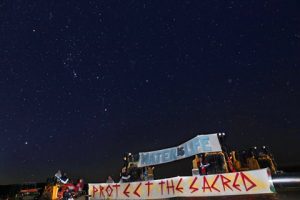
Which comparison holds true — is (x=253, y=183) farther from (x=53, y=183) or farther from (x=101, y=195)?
(x=53, y=183)

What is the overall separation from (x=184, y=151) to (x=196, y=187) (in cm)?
471

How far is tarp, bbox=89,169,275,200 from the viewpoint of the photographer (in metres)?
10.9

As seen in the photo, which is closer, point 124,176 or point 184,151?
point 184,151

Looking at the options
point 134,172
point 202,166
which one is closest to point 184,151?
point 202,166

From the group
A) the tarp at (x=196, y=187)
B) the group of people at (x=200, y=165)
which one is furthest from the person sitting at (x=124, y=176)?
the group of people at (x=200, y=165)

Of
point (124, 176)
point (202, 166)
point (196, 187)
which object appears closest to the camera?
point (196, 187)

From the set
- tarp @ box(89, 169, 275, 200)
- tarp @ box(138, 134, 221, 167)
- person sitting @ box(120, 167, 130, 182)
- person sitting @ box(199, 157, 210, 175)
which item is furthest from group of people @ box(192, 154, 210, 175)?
person sitting @ box(120, 167, 130, 182)

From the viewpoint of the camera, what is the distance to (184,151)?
1681 centimetres

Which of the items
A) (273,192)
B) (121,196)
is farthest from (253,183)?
(121,196)

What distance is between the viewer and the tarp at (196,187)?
35.8 ft

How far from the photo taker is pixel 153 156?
60.3 ft

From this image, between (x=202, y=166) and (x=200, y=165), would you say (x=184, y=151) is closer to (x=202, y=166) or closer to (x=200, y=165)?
(x=200, y=165)

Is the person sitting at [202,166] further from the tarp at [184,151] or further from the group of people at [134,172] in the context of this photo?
the group of people at [134,172]

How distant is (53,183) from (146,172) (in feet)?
19.8
